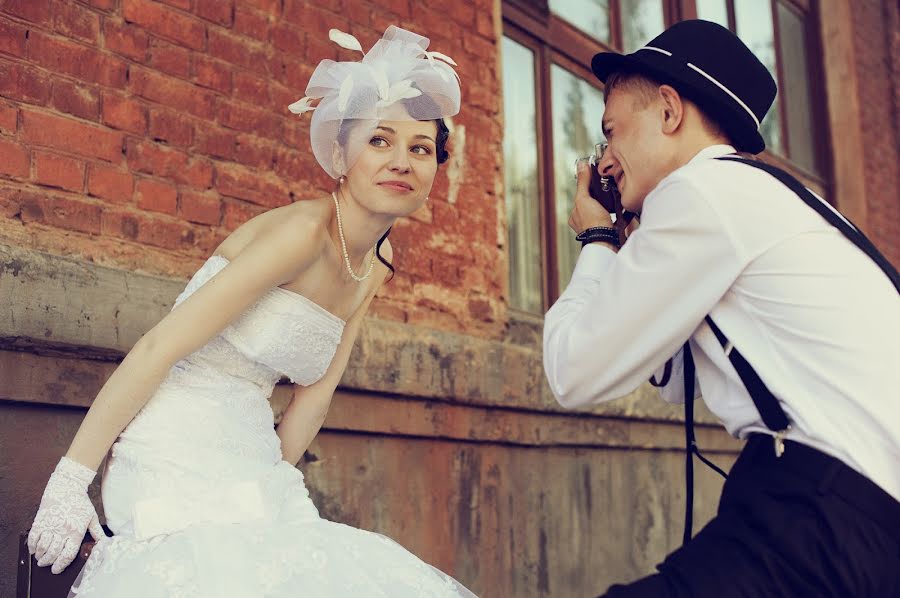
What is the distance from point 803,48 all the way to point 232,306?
27.3ft

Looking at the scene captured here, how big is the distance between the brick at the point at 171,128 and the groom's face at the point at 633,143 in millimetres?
1869

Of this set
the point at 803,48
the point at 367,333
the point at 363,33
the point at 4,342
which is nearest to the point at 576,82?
the point at 363,33

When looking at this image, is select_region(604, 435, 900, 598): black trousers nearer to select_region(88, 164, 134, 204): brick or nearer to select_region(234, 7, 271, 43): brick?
select_region(88, 164, 134, 204): brick

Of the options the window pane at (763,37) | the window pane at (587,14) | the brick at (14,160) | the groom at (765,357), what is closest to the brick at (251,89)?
the brick at (14,160)

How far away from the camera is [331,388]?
332 cm

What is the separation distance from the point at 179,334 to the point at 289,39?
2125 mm

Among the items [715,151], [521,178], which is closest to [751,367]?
[715,151]

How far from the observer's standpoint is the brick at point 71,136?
345 centimetres

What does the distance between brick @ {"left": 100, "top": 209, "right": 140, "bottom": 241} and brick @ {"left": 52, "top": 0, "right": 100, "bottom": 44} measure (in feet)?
1.97

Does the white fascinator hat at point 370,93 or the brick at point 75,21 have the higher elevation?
the brick at point 75,21

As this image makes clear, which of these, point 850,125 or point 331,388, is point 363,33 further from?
point 850,125

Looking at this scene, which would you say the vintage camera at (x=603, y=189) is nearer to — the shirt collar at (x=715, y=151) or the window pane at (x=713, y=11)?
the shirt collar at (x=715, y=151)

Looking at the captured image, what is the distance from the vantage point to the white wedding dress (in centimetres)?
232

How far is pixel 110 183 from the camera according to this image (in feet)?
12.0
